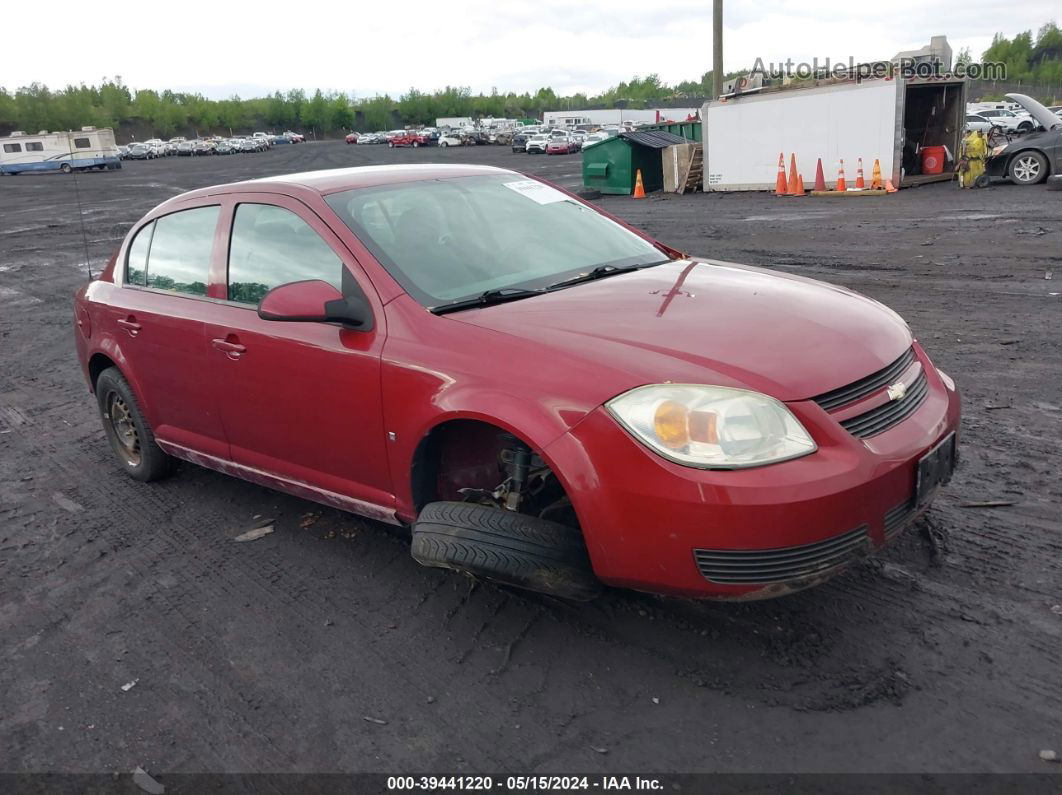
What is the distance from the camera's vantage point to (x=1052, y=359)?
6262mm

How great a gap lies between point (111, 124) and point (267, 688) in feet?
511

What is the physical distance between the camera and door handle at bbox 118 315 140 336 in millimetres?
4660

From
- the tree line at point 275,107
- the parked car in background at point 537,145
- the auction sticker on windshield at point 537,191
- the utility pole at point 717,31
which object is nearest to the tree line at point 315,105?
the tree line at point 275,107

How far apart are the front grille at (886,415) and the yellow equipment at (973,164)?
18.5 meters

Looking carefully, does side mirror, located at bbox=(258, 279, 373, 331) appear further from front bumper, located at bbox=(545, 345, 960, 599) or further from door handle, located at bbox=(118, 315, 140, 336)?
door handle, located at bbox=(118, 315, 140, 336)

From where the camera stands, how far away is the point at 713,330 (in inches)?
121

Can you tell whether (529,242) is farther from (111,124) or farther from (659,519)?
(111,124)

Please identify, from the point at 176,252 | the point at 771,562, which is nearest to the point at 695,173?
the point at 176,252

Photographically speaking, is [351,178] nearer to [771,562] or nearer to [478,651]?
[478,651]

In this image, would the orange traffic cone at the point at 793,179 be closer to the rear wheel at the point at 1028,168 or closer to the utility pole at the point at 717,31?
the rear wheel at the point at 1028,168

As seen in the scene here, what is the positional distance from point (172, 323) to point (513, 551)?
91.5 inches

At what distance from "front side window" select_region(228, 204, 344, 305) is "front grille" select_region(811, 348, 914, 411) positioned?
1.94m

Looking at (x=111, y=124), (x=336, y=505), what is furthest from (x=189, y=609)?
(x=111, y=124)

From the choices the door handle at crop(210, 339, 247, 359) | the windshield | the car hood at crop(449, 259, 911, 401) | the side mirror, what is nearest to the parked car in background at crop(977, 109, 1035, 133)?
the windshield
